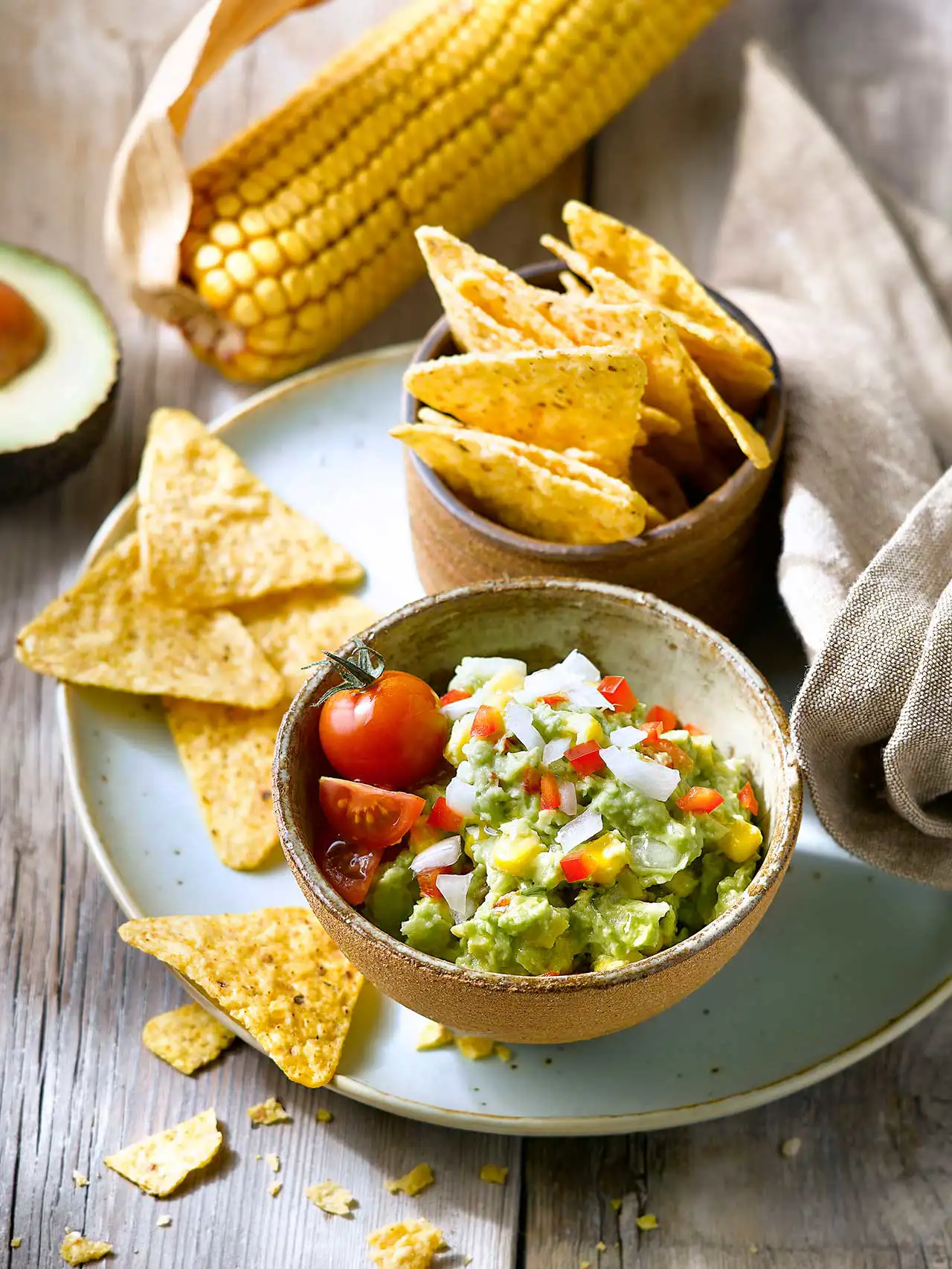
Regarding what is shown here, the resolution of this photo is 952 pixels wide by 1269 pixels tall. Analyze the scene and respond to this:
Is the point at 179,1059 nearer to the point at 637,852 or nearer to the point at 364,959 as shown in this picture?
the point at 364,959

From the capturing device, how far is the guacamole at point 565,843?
5.94 ft

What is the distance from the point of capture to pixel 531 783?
1897mm

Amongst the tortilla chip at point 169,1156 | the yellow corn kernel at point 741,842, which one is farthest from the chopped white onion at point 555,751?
the tortilla chip at point 169,1156

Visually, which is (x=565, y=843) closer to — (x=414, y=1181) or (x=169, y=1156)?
(x=414, y=1181)

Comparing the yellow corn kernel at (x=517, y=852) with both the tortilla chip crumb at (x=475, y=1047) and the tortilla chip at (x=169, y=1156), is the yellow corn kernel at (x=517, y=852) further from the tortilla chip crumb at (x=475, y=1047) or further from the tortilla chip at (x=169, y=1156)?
the tortilla chip at (x=169, y=1156)

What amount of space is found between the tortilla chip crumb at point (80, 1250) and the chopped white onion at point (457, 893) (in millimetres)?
745

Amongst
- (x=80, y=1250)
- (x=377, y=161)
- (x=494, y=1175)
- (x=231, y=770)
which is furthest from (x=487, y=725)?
(x=377, y=161)

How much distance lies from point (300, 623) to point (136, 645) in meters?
0.30

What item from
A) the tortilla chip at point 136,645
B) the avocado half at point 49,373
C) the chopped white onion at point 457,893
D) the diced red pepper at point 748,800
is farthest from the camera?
the avocado half at point 49,373

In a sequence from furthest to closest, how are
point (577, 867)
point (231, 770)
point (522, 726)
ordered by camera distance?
point (231, 770)
point (522, 726)
point (577, 867)

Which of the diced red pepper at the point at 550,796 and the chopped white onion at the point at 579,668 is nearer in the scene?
the diced red pepper at the point at 550,796

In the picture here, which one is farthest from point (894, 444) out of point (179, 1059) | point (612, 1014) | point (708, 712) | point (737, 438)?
point (179, 1059)

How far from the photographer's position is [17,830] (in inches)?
99.5

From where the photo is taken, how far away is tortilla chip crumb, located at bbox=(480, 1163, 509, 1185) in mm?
2115
